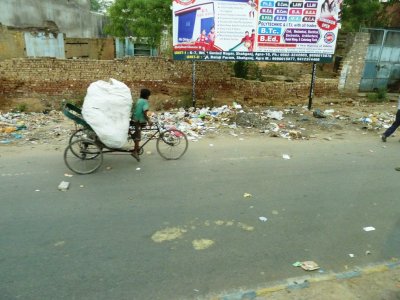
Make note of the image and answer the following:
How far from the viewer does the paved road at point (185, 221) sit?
330cm

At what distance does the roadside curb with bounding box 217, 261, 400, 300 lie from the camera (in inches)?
122

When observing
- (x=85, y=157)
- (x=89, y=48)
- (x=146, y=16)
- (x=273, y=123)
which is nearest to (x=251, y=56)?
(x=273, y=123)

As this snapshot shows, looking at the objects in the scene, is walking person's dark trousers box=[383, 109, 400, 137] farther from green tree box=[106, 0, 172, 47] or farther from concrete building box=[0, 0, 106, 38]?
concrete building box=[0, 0, 106, 38]

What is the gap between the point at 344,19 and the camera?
535 inches

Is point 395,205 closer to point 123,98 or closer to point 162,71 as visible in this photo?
point 123,98

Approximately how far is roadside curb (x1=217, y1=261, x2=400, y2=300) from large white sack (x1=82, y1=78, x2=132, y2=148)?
3.38m

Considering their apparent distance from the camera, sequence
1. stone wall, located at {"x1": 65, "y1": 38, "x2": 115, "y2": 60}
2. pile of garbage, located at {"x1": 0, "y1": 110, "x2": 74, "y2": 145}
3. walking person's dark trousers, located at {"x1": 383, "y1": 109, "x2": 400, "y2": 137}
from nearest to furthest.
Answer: pile of garbage, located at {"x1": 0, "y1": 110, "x2": 74, "y2": 145} → walking person's dark trousers, located at {"x1": 383, "y1": 109, "x2": 400, "y2": 137} → stone wall, located at {"x1": 65, "y1": 38, "x2": 115, "y2": 60}

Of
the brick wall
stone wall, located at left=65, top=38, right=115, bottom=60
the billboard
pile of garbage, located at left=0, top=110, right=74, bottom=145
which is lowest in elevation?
pile of garbage, located at left=0, top=110, right=74, bottom=145

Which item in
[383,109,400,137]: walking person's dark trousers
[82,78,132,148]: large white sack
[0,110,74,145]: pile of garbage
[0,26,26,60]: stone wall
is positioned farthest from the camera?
[0,26,26,60]: stone wall

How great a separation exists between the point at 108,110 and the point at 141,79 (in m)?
7.13

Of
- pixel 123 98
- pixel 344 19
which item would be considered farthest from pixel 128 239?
pixel 344 19

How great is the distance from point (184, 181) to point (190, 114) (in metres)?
4.61

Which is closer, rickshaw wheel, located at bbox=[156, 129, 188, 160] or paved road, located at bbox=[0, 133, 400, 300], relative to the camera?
paved road, located at bbox=[0, 133, 400, 300]

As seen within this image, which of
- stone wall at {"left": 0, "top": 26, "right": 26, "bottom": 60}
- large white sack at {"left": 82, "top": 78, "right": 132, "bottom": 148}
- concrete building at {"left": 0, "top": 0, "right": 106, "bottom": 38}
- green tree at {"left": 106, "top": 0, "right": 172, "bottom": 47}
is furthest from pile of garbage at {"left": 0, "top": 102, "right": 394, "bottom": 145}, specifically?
concrete building at {"left": 0, "top": 0, "right": 106, "bottom": 38}
